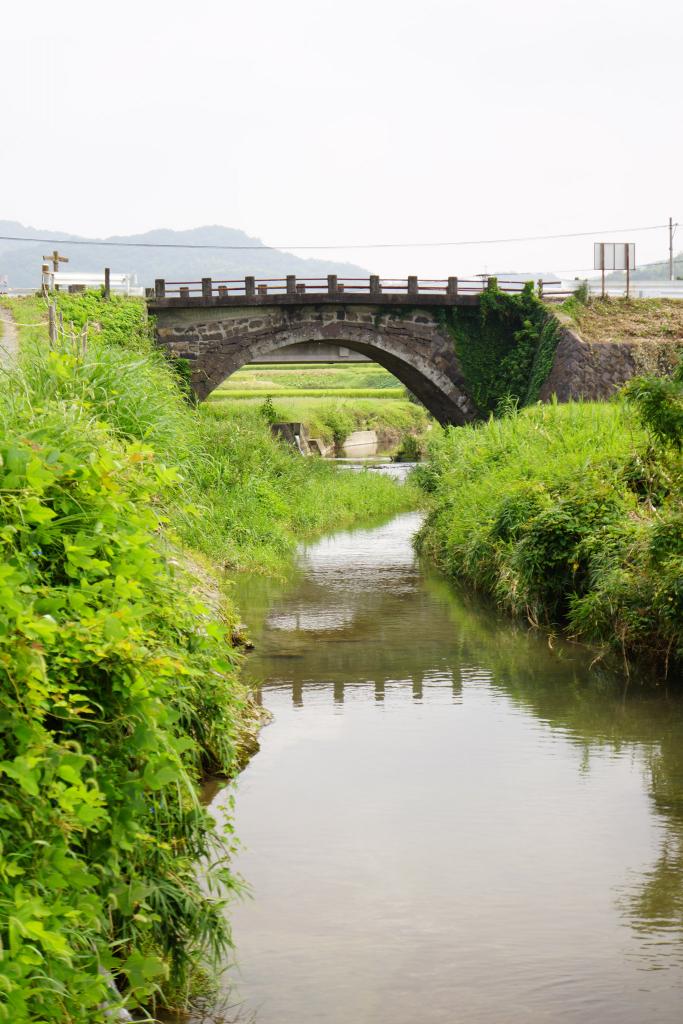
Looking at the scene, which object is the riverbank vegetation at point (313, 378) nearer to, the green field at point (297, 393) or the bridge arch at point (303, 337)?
the green field at point (297, 393)

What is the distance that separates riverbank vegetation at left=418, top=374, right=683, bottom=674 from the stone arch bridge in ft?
58.0

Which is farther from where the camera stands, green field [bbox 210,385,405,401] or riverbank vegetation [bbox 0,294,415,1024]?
green field [bbox 210,385,405,401]

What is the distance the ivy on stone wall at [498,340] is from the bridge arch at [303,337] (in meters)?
0.45

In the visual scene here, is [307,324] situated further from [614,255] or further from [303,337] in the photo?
[614,255]

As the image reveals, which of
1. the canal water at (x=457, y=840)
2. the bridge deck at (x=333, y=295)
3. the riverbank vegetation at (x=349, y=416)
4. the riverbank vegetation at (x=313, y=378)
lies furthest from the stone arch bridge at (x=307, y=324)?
the riverbank vegetation at (x=313, y=378)

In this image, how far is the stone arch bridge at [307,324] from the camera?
37.8 meters

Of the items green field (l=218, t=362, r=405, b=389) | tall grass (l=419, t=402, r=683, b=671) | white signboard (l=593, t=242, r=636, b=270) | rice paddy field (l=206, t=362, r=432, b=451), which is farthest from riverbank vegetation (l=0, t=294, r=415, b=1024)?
green field (l=218, t=362, r=405, b=389)

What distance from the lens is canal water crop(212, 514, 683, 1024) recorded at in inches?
231

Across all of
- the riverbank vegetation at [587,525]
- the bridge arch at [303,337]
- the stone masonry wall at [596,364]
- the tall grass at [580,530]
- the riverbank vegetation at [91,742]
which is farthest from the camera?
the bridge arch at [303,337]

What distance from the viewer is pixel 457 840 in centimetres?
775

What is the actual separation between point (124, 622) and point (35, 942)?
49.0 inches

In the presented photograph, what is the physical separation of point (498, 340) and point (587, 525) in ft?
83.2

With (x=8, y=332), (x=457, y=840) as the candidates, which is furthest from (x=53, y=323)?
(x=8, y=332)

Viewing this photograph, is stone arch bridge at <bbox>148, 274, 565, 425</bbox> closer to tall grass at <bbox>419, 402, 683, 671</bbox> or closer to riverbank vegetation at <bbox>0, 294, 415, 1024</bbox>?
tall grass at <bbox>419, 402, 683, 671</bbox>
